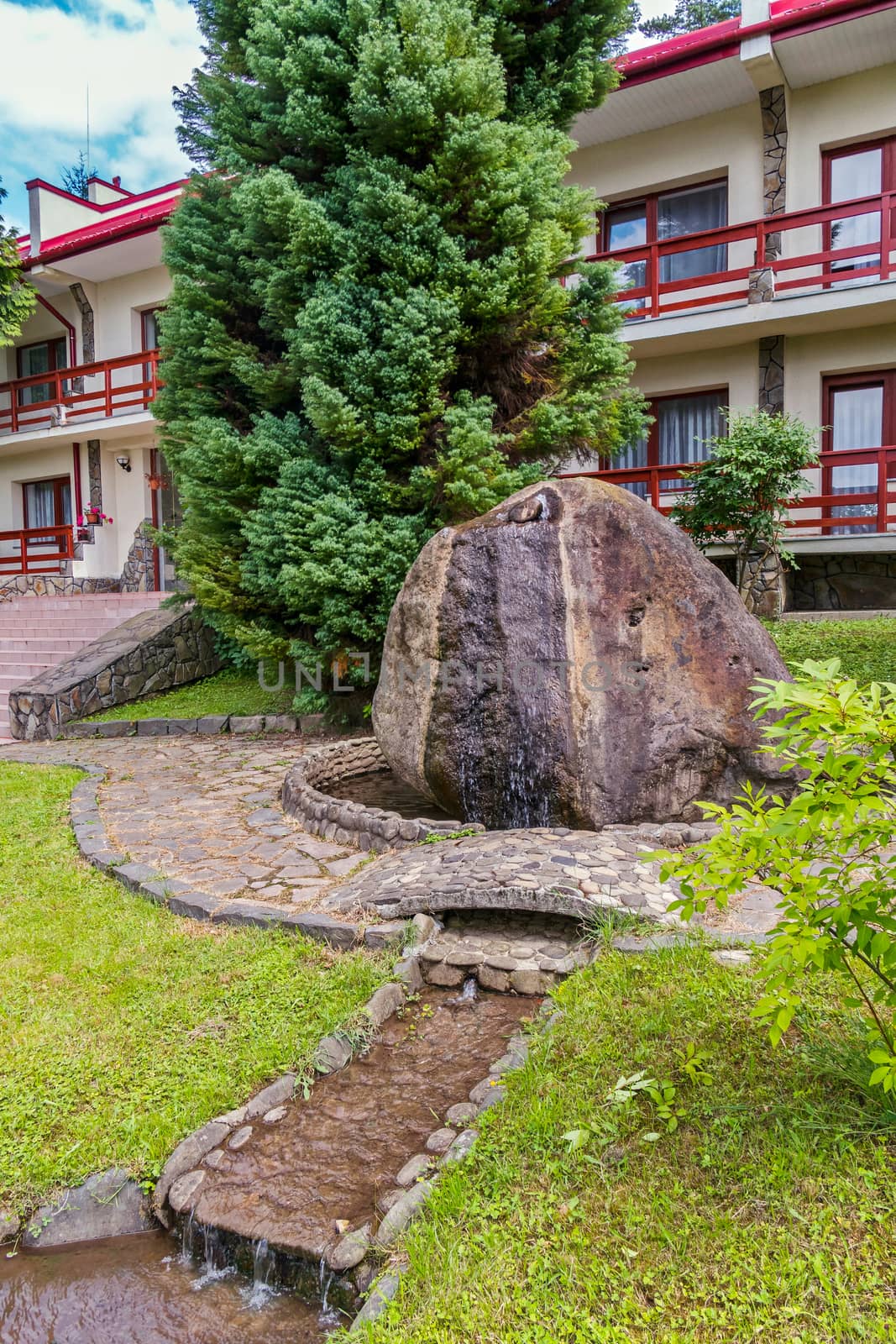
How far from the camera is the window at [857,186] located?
12.6 m

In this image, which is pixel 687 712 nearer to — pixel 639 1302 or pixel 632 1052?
pixel 632 1052

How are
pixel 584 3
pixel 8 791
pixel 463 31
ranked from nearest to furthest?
1. pixel 8 791
2. pixel 463 31
3. pixel 584 3

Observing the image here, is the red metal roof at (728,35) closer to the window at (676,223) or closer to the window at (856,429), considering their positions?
the window at (676,223)

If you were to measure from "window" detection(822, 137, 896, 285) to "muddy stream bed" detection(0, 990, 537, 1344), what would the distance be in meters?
13.4

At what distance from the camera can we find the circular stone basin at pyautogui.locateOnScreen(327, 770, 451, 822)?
6.06 meters

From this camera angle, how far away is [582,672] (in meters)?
4.93

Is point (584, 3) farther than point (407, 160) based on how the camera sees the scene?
Yes

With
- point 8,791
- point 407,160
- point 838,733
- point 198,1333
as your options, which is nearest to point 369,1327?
point 198,1333

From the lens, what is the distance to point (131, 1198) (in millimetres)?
2555

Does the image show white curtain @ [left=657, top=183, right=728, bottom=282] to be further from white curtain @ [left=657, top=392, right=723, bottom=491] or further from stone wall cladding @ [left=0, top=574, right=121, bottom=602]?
stone wall cladding @ [left=0, top=574, right=121, bottom=602]

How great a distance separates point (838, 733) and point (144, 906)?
360 centimetres

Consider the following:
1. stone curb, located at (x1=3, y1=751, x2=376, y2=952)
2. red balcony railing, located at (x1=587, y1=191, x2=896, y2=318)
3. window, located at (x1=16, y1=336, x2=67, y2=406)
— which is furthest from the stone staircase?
red balcony railing, located at (x1=587, y1=191, x2=896, y2=318)

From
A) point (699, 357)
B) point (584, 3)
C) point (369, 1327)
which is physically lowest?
point (369, 1327)

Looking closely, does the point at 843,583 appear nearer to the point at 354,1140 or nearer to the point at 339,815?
the point at 339,815
